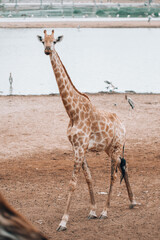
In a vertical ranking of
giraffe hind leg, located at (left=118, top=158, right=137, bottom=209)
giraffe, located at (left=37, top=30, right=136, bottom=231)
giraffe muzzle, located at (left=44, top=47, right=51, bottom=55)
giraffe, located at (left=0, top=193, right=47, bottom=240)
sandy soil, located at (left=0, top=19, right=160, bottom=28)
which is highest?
giraffe, located at (left=0, top=193, right=47, bottom=240)

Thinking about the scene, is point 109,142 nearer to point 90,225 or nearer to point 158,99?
point 90,225

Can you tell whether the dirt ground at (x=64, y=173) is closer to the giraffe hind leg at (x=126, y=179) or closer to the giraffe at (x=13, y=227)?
the giraffe hind leg at (x=126, y=179)

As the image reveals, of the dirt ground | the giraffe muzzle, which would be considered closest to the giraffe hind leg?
the dirt ground

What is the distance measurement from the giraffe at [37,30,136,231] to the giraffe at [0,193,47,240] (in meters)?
5.43

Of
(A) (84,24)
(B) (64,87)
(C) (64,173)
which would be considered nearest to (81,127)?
(B) (64,87)

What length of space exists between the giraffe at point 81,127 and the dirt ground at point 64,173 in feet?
1.32

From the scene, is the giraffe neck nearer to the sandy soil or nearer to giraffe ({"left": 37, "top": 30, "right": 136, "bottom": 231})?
giraffe ({"left": 37, "top": 30, "right": 136, "bottom": 231})

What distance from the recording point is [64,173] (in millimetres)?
9242

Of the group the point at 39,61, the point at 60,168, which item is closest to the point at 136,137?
the point at 60,168

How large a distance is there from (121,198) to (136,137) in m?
4.71

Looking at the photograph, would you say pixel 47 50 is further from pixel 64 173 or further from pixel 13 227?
pixel 13 227

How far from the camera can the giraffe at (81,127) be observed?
20.9 ft

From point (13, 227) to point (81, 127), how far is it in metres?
5.50

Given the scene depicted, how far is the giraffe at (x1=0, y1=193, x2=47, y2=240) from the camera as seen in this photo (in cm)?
88
